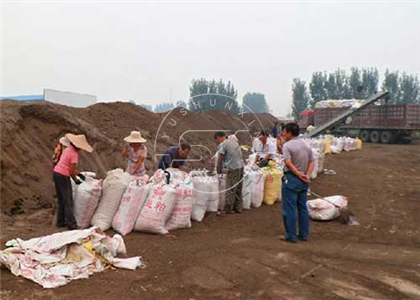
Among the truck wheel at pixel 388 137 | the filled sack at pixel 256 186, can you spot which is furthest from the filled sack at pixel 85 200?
the truck wheel at pixel 388 137

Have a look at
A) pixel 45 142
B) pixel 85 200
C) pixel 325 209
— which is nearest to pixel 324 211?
pixel 325 209

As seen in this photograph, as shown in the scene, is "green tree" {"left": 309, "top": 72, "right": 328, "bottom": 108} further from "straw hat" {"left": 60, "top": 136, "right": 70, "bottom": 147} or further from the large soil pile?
"straw hat" {"left": 60, "top": 136, "right": 70, "bottom": 147}

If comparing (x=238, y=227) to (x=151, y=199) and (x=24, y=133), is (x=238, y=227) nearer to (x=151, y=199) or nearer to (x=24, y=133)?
(x=151, y=199)

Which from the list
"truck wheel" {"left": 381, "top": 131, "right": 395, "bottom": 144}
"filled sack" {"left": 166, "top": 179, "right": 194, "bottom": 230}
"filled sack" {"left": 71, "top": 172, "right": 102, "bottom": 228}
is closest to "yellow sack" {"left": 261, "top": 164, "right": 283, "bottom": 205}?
"filled sack" {"left": 166, "top": 179, "right": 194, "bottom": 230}

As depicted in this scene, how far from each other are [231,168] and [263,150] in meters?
2.03

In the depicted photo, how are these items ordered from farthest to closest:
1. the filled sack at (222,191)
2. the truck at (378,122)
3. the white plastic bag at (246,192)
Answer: the truck at (378,122) < the white plastic bag at (246,192) < the filled sack at (222,191)

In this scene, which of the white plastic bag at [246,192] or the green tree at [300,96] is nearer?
the white plastic bag at [246,192]

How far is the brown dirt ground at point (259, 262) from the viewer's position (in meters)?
3.21

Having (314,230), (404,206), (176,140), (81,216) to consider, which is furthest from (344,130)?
(81,216)

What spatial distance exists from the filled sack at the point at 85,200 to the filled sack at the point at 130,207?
1.16 feet

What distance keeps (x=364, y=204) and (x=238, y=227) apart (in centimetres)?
288

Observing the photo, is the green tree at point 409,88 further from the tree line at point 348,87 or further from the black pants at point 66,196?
the black pants at point 66,196

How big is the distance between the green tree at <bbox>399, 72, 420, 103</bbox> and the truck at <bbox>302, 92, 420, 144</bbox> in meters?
31.0

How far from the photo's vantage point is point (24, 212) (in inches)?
251
